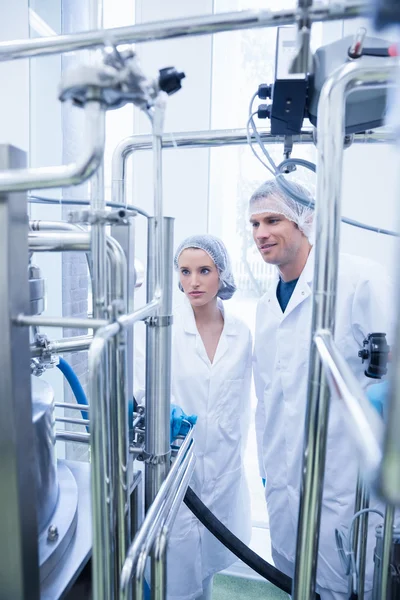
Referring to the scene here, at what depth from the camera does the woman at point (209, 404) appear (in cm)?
129

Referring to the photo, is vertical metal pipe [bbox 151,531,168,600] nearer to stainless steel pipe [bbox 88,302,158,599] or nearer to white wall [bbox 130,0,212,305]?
stainless steel pipe [bbox 88,302,158,599]

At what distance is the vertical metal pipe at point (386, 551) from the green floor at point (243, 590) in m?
1.17

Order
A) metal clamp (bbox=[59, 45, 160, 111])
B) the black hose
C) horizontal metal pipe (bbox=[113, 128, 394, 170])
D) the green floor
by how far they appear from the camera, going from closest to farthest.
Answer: metal clamp (bbox=[59, 45, 160, 111]) < horizontal metal pipe (bbox=[113, 128, 394, 170]) < the black hose < the green floor

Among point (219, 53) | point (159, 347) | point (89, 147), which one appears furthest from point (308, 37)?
point (219, 53)

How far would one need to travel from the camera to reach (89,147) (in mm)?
372

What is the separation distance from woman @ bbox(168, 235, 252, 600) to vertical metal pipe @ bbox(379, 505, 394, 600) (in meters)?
0.75

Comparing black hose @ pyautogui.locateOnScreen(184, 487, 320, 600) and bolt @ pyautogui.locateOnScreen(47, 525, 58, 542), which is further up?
bolt @ pyautogui.locateOnScreen(47, 525, 58, 542)

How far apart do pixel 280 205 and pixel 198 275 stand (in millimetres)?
386

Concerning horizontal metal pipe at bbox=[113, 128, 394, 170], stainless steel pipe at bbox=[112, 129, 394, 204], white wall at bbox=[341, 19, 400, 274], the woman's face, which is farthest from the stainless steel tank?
white wall at bbox=[341, 19, 400, 274]

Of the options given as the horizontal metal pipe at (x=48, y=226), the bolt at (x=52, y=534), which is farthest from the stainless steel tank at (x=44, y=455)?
the horizontal metal pipe at (x=48, y=226)

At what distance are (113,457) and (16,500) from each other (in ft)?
0.42

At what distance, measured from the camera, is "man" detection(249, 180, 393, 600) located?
3.88 feet

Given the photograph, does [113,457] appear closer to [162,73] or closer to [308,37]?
[162,73]

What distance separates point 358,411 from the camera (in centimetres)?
27
